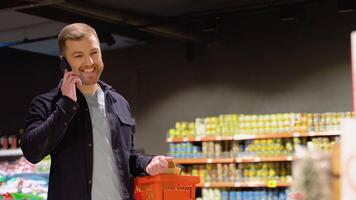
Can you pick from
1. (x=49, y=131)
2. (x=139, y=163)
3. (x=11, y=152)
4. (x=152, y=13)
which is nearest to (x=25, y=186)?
(x=139, y=163)

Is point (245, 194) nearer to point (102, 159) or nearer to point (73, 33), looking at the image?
point (102, 159)

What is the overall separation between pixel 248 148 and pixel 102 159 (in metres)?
6.48

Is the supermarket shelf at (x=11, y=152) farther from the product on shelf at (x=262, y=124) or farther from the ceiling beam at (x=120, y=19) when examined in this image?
the product on shelf at (x=262, y=124)

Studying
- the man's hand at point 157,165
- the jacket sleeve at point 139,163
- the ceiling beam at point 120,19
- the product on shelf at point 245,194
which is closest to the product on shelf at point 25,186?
the jacket sleeve at point 139,163

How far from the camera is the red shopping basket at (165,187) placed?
235 cm

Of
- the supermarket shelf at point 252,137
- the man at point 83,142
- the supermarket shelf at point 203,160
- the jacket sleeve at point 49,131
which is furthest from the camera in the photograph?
the supermarket shelf at point 203,160

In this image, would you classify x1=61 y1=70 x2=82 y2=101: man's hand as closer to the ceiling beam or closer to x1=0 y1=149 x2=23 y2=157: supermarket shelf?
x1=0 y1=149 x2=23 y2=157: supermarket shelf

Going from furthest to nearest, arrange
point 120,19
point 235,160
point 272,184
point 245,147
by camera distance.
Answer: point 120,19
point 245,147
point 235,160
point 272,184

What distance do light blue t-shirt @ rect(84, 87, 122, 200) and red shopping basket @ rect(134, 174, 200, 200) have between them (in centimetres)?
14

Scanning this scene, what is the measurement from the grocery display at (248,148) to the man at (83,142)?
6.01 meters

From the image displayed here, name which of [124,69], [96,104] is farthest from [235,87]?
[96,104]

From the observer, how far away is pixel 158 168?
2322 millimetres

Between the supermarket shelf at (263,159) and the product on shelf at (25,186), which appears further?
the supermarket shelf at (263,159)

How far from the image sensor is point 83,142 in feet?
7.37
